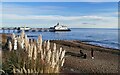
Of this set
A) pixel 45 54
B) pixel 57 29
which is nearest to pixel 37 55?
pixel 45 54

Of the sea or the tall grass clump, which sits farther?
the sea

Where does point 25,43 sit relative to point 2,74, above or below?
above

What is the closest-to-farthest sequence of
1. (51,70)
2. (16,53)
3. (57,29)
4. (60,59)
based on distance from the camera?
(51,70)
(60,59)
(16,53)
(57,29)

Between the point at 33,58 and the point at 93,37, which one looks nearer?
the point at 33,58

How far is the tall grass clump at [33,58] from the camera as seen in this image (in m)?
7.75

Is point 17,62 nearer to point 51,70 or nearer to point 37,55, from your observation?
point 37,55

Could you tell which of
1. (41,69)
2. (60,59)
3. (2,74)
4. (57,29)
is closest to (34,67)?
(41,69)

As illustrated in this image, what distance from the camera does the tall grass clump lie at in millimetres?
7746

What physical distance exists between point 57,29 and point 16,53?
127 m

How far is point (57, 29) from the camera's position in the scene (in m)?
136

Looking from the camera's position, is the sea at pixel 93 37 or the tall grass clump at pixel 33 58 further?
the sea at pixel 93 37

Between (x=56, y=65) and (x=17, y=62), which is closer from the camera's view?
(x=56, y=65)

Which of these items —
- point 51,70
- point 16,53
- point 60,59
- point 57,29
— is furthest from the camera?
point 57,29

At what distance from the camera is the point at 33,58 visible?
26.7 feet
